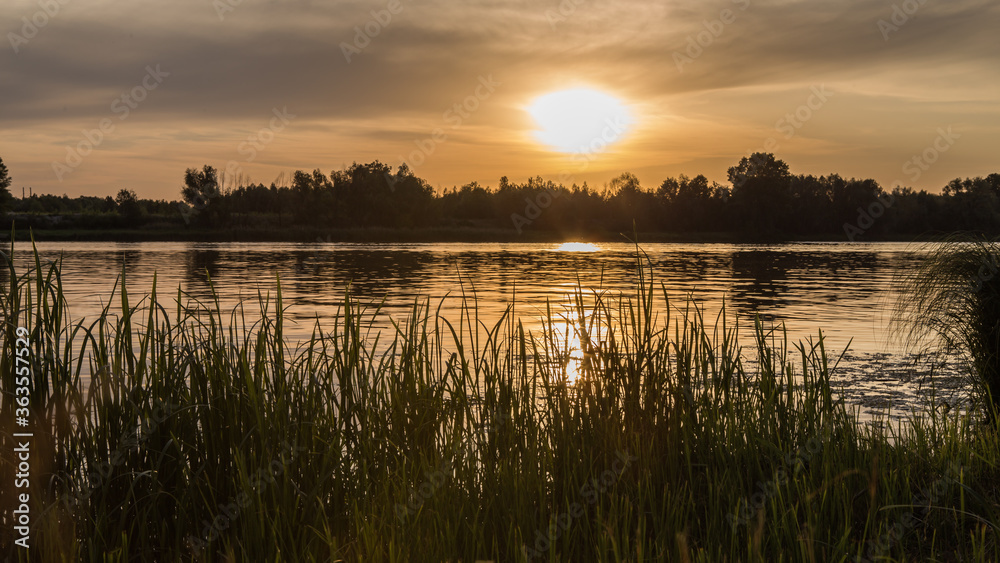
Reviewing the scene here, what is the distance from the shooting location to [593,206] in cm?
15150

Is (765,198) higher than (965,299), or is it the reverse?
(765,198)

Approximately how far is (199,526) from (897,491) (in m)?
4.91

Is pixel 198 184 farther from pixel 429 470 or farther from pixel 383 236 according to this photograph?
pixel 429 470

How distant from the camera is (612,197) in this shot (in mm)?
153875

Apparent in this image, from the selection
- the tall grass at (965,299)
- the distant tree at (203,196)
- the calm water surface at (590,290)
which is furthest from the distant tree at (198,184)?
the tall grass at (965,299)

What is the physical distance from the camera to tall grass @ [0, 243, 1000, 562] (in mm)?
4527

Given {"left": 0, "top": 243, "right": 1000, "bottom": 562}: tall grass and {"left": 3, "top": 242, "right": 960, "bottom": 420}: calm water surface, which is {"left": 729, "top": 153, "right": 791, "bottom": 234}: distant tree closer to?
{"left": 3, "top": 242, "right": 960, "bottom": 420}: calm water surface

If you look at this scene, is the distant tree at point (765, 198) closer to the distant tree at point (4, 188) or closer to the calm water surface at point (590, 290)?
the calm water surface at point (590, 290)

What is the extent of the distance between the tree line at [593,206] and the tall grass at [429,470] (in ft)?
384

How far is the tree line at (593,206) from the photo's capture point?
Answer: 127 meters

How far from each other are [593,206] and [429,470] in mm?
148554

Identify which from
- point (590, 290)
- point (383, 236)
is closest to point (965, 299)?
point (590, 290)

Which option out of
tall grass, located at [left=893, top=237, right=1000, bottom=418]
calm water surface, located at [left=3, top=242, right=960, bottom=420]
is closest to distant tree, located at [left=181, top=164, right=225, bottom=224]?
calm water surface, located at [left=3, top=242, right=960, bottom=420]

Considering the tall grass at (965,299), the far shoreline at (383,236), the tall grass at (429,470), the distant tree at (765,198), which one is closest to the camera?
the tall grass at (429,470)
